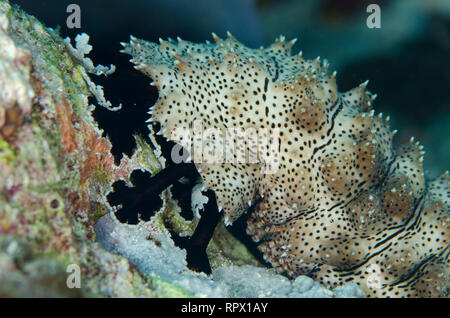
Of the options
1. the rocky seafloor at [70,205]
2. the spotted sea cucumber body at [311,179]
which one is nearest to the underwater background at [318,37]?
the rocky seafloor at [70,205]

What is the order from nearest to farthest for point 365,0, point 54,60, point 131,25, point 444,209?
point 54,60
point 444,209
point 131,25
point 365,0

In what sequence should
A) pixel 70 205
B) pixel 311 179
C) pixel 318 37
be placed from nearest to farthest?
pixel 70 205 → pixel 311 179 → pixel 318 37

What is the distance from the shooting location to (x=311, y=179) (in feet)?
9.76

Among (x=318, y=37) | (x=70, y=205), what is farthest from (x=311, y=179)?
(x=318, y=37)

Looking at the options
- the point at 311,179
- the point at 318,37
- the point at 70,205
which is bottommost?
the point at 70,205

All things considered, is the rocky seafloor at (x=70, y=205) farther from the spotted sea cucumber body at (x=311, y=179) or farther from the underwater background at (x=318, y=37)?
the spotted sea cucumber body at (x=311, y=179)

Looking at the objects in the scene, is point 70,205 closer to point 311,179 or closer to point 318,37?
point 311,179

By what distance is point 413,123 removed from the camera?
19.8 ft

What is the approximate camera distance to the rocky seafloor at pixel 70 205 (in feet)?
5.45

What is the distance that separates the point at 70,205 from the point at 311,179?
1.99 metres

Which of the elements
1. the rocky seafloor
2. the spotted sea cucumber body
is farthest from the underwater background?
the spotted sea cucumber body

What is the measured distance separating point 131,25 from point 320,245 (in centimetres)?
297
